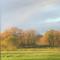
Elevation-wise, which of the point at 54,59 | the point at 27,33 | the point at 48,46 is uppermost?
the point at 27,33

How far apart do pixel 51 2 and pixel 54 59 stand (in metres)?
0.54

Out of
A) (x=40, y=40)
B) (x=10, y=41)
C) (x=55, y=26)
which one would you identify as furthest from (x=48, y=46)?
(x=10, y=41)

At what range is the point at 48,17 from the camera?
4.79 ft

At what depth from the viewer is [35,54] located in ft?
4.70

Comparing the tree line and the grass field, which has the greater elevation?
the tree line

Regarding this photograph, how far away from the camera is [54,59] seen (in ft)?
4.59

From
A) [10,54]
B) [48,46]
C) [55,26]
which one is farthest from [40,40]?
[10,54]

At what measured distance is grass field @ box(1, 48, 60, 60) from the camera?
142cm

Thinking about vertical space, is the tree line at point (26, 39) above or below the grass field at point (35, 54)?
above

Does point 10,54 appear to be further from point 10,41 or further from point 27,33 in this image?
point 27,33

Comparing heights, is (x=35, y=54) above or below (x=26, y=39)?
below

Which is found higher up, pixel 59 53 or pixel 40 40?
pixel 40 40

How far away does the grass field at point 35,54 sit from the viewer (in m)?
1.42

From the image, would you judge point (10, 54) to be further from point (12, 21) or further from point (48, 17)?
point (48, 17)
